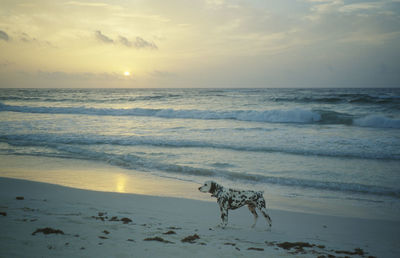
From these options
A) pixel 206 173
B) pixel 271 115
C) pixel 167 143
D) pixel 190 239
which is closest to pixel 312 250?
pixel 190 239

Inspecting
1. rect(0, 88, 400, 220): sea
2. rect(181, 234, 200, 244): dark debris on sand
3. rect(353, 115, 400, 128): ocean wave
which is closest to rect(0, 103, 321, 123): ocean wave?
rect(353, 115, 400, 128): ocean wave

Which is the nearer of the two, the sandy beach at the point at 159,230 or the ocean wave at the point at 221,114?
the sandy beach at the point at 159,230

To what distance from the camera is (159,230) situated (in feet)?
15.2

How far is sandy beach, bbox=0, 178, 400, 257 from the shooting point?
3.68 metres

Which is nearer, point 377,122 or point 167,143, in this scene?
point 167,143

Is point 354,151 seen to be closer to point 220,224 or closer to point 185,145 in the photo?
point 185,145

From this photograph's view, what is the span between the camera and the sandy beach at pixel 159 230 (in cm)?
368

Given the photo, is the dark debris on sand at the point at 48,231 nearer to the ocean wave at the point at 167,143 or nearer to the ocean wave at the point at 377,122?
the ocean wave at the point at 167,143

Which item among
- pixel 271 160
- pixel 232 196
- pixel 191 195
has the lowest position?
pixel 191 195

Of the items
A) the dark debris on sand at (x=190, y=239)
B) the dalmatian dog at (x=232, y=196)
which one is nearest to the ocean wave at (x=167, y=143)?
the dalmatian dog at (x=232, y=196)

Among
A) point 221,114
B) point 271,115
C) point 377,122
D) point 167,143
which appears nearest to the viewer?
point 167,143

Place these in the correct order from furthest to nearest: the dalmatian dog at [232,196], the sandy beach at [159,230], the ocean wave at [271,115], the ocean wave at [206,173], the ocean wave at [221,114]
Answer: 1. the ocean wave at [221,114]
2. the ocean wave at [271,115]
3. the ocean wave at [206,173]
4. the dalmatian dog at [232,196]
5. the sandy beach at [159,230]

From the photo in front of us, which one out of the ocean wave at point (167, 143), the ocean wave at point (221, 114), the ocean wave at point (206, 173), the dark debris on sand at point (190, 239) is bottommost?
the ocean wave at point (206, 173)

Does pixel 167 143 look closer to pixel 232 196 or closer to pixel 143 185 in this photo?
pixel 143 185
